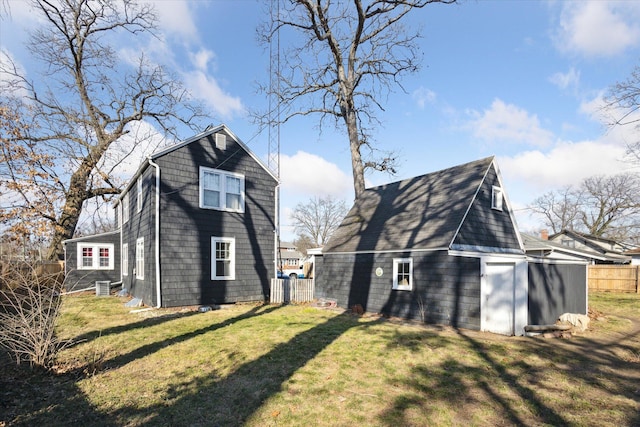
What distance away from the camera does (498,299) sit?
10547mm

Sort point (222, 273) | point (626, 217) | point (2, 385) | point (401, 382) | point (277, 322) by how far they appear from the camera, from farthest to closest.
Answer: point (626, 217) < point (222, 273) < point (277, 322) < point (401, 382) < point (2, 385)

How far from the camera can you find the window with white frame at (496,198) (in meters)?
13.9

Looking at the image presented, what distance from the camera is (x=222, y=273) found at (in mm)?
14648

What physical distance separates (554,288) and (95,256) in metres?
22.2

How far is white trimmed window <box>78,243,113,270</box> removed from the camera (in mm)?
19719

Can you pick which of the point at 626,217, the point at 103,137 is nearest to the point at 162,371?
the point at 103,137

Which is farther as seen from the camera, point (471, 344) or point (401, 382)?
point (471, 344)

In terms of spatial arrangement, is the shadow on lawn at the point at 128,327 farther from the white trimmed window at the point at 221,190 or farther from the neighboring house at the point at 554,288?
→ the neighboring house at the point at 554,288

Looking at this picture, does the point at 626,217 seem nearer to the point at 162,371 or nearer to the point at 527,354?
the point at 527,354

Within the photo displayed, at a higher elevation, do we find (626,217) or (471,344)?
(626,217)

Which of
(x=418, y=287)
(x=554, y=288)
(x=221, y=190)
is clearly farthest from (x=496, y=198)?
(x=221, y=190)

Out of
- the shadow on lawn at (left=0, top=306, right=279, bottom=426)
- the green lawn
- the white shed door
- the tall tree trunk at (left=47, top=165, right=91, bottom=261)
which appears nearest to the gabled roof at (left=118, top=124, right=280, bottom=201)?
the green lawn

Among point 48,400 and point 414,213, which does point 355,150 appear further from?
point 48,400

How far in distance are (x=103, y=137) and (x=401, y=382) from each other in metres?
26.5
